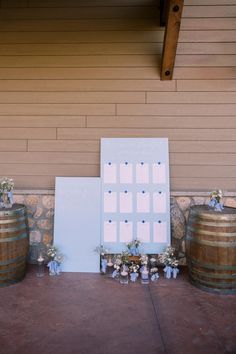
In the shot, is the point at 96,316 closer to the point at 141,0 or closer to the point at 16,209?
the point at 16,209

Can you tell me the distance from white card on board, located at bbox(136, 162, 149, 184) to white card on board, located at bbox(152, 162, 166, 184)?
0.28 feet

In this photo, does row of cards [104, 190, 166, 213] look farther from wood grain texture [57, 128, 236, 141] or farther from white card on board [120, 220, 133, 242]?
wood grain texture [57, 128, 236, 141]

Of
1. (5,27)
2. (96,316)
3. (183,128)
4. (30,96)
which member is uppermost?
(5,27)

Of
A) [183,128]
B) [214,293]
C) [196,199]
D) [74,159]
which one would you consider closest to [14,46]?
[74,159]

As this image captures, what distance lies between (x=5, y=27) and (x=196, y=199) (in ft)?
10.8

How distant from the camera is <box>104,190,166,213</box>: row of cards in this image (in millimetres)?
3908

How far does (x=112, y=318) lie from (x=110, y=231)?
1.30m

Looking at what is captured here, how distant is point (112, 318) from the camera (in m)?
2.71

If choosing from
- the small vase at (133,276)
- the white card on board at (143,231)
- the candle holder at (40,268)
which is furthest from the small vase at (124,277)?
the candle holder at (40,268)

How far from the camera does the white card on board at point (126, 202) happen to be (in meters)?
3.93

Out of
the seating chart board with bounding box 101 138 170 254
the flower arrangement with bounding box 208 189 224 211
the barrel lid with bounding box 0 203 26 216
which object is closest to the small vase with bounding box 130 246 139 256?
the seating chart board with bounding box 101 138 170 254

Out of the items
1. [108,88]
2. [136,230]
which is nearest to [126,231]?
[136,230]

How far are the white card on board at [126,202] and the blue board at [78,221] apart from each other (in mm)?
285

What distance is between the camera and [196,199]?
12.9 feet
